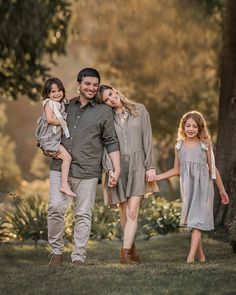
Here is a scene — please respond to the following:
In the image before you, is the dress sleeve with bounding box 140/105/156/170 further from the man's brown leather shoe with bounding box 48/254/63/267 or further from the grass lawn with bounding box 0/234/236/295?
the man's brown leather shoe with bounding box 48/254/63/267

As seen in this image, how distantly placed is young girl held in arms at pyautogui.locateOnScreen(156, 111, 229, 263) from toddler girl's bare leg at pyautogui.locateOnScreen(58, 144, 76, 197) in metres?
1.05

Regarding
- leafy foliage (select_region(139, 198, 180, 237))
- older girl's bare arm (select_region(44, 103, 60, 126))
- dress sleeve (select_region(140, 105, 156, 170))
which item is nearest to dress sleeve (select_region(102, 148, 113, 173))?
dress sleeve (select_region(140, 105, 156, 170))

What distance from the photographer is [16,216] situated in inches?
552

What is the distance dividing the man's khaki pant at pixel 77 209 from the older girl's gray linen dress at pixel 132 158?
0.32m

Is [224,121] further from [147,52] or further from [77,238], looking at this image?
[147,52]

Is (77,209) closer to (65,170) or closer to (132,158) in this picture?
(65,170)

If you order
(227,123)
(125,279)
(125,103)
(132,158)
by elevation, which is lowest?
(125,279)

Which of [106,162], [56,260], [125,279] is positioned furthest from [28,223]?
[125,279]

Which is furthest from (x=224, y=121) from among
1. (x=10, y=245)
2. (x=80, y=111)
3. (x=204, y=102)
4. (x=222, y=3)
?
(x=204, y=102)

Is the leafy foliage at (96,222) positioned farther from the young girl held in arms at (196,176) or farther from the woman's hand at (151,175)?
the woman's hand at (151,175)

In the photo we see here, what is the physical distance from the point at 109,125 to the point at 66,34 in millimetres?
9846

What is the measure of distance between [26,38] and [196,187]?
956 centimetres

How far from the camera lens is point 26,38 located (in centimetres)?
1772

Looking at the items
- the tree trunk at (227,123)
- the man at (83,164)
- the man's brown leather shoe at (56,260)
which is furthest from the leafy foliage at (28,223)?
the man at (83,164)
